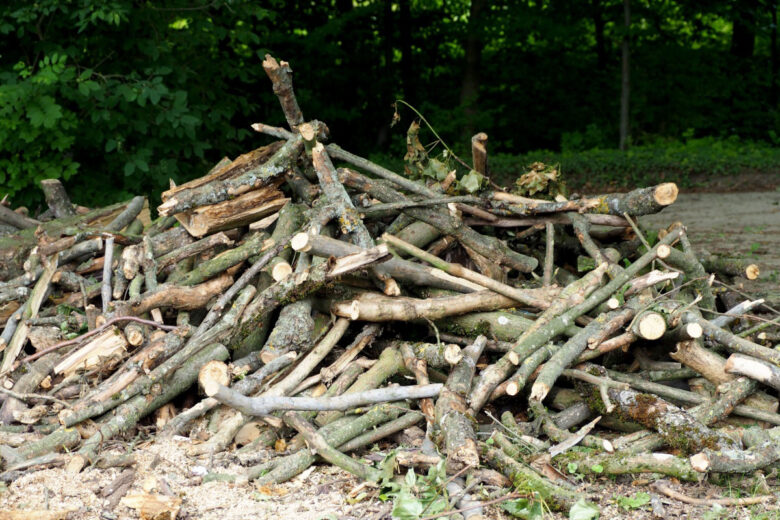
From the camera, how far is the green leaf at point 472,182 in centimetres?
502

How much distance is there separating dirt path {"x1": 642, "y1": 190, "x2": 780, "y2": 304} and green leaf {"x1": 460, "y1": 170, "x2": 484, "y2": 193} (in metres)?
→ 2.35

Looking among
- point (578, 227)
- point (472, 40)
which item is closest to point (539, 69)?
point (472, 40)

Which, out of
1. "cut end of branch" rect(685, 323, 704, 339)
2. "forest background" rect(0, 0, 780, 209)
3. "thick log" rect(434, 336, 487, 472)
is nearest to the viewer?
"thick log" rect(434, 336, 487, 472)

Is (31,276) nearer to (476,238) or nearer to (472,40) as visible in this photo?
(476,238)

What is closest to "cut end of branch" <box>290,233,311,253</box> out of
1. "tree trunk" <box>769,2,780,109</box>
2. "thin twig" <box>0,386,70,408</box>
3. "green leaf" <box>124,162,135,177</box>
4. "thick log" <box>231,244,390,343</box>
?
"thick log" <box>231,244,390,343</box>

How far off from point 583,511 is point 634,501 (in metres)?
0.31

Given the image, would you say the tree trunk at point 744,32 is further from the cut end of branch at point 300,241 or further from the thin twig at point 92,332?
the thin twig at point 92,332

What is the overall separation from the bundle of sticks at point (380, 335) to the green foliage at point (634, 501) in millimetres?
143

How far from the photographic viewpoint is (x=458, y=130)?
14.5 m

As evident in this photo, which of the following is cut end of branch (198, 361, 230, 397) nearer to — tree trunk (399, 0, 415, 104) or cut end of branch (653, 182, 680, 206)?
cut end of branch (653, 182, 680, 206)

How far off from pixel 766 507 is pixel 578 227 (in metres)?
2.15

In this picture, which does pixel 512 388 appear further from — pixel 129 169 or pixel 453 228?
pixel 129 169

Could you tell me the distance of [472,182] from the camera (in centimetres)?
502

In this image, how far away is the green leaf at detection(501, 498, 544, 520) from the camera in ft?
10.1
